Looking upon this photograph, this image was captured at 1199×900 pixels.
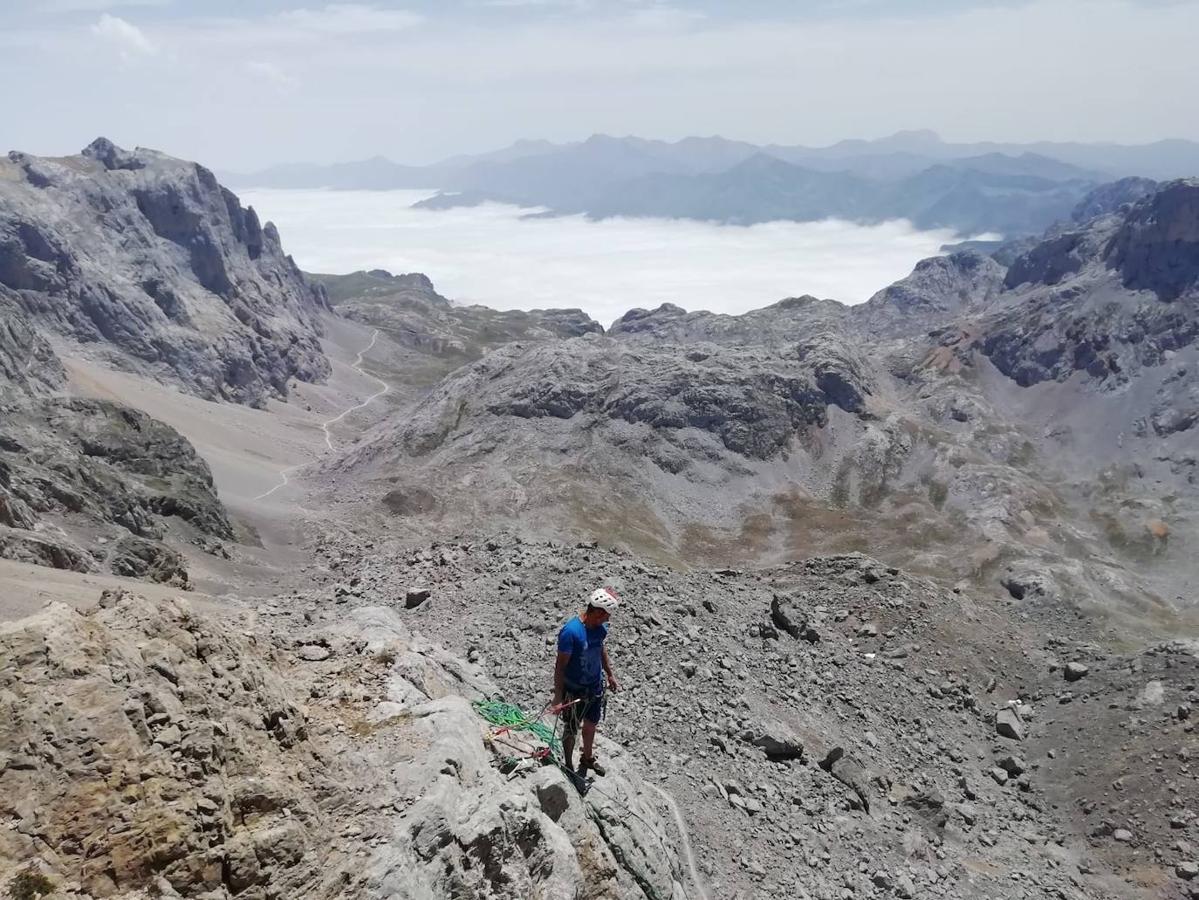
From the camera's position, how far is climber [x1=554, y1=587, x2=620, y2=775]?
1767cm

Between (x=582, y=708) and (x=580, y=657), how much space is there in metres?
1.20

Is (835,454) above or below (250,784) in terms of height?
below

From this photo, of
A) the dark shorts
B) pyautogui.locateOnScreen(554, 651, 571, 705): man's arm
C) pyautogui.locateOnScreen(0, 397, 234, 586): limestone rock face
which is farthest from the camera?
pyautogui.locateOnScreen(0, 397, 234, 586): limestone rock face

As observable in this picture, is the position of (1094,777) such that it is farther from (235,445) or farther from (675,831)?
(235,445)

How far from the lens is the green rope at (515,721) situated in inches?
757

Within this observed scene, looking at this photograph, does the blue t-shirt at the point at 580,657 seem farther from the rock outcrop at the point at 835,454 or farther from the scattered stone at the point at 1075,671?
the rock outcrop at the point at 835,454

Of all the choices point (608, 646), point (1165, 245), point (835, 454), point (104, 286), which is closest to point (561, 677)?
point (608, 646)

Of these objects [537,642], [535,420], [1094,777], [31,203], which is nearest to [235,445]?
[535,420]

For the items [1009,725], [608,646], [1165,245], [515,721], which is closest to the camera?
[515,721]

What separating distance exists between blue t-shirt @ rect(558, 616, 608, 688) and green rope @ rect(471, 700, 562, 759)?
1.50 metres

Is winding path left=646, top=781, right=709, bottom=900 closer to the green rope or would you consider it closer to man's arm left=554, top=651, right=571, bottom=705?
the green rope

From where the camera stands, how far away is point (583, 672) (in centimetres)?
1786

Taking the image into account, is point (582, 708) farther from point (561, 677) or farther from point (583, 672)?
point (561, 677)

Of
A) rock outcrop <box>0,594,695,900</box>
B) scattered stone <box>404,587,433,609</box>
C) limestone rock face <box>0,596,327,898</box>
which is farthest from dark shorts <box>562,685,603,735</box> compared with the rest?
scattered stone <box>404,587,433,609</box>
